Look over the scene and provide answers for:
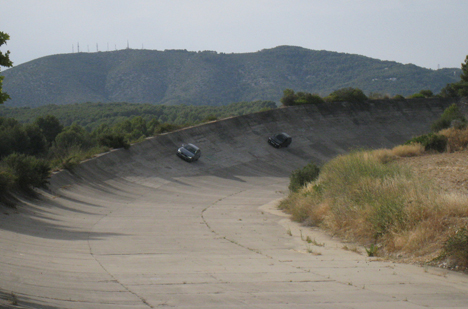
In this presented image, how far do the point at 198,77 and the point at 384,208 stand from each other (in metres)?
151

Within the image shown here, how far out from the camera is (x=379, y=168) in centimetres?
1573

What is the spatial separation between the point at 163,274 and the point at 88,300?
212cm

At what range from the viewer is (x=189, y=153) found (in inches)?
1511

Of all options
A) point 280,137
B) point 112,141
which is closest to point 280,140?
point 280,137

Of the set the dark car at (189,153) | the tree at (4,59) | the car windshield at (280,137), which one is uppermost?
the tree at (4,59)

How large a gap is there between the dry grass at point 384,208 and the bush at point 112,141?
20.3 meters

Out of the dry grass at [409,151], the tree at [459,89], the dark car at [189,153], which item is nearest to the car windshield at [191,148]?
the dark car at [189,153]

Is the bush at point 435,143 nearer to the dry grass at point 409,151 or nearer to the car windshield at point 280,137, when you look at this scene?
the dry grass at point 409,151

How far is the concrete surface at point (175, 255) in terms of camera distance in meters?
6.89

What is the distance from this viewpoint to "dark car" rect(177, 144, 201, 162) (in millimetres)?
38219

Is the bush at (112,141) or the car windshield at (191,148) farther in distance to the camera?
the car windshield at (191,148)

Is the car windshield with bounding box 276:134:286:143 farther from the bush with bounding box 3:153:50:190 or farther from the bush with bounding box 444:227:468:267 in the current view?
the bush with bounding box 444:227:468:267

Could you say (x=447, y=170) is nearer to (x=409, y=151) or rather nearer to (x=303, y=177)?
(x=409, y=151)

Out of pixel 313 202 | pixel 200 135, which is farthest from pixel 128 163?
pixel 313 202
